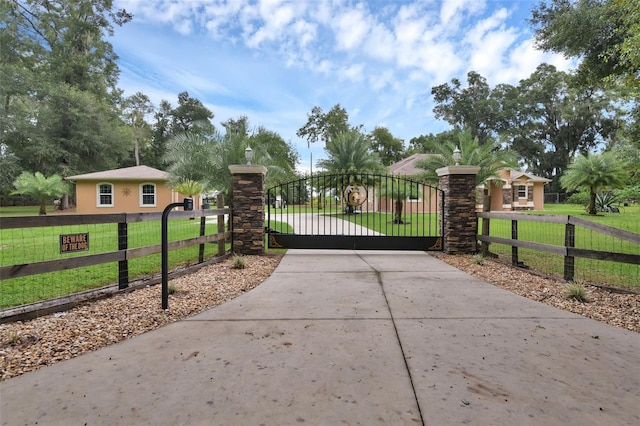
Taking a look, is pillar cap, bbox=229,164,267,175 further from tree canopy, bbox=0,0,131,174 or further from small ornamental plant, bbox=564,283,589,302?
tree canopy, bbox=0,0,131,174

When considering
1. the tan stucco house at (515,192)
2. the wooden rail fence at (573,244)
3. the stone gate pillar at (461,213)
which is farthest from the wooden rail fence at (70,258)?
the tan stucco house at (515,192)

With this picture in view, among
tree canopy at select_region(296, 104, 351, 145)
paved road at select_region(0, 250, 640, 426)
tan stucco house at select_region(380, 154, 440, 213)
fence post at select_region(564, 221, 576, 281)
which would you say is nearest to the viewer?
paved road at select_region(0, 250, 640, 426)

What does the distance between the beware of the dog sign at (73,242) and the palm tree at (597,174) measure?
23.8 meters

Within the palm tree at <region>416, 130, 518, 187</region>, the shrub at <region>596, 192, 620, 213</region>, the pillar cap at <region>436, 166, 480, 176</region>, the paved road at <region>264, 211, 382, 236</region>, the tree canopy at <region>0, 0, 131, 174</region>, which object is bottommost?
the paved road at <region>264, 211, 382, 236</region>

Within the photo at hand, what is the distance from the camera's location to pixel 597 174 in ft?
64.1

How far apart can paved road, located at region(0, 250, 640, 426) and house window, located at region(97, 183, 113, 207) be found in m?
21.8

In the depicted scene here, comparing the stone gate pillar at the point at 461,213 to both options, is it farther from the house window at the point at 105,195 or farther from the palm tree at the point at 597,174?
the house window at the point at 105,195

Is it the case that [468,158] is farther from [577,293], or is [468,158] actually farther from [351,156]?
[577,293]

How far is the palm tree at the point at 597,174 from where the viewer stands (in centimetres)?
1938

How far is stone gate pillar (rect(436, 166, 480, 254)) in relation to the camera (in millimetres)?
8000

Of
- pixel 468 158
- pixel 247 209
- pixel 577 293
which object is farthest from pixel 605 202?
pixel 247 209

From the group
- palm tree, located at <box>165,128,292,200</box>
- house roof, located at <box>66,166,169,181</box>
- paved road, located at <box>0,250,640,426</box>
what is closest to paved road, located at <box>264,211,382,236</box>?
palm tree, located at <box>165,128,292,200</box>

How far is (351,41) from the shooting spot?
1384 cm

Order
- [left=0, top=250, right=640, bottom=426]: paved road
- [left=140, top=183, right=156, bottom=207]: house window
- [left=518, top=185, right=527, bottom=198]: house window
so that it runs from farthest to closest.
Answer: [left=518, top=185, right=527, bottom=198]: house window
[left=140, top=183, right=156, bottom=207]: house window
[left=0, top=250, right=640, bottom=426]: paved road
